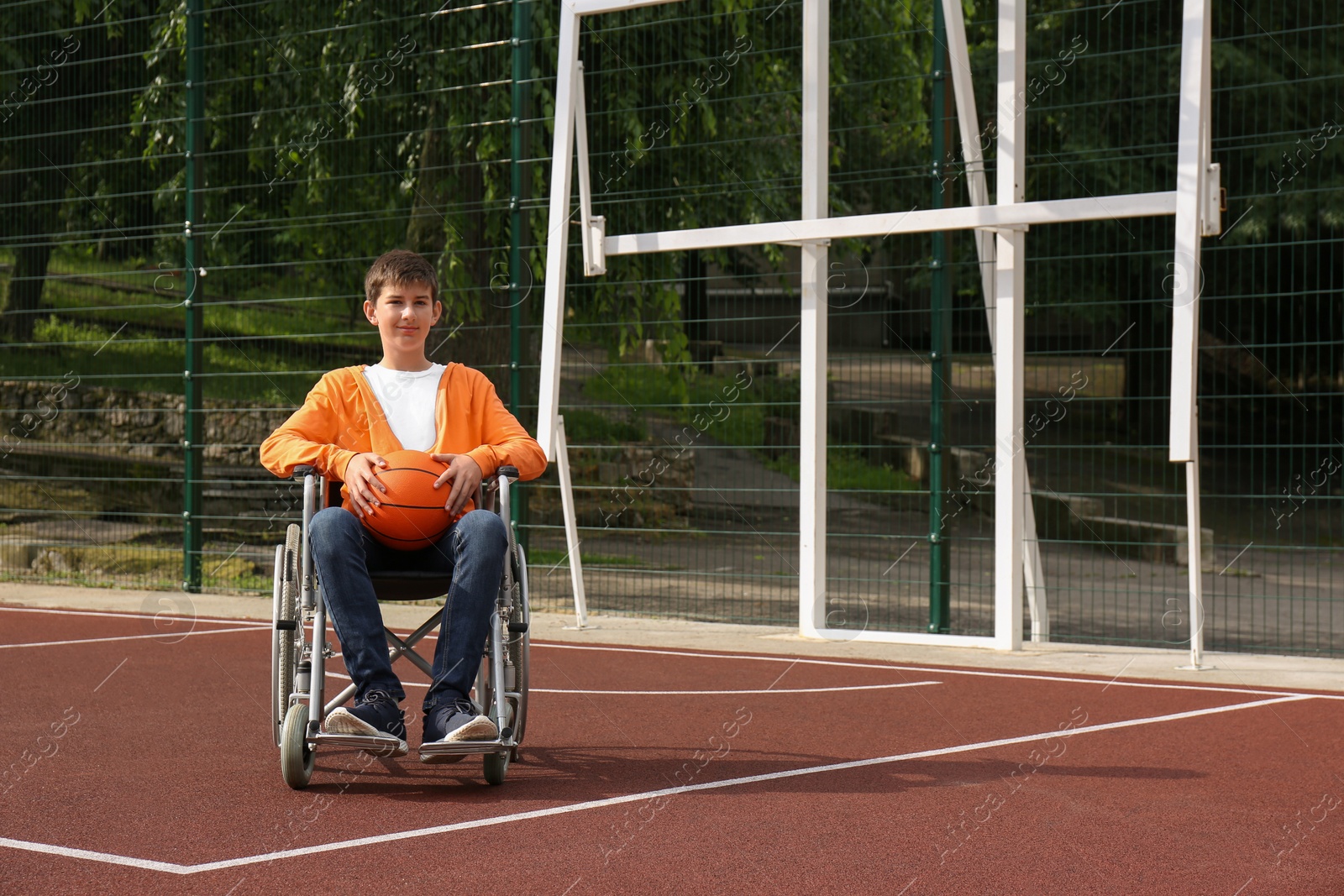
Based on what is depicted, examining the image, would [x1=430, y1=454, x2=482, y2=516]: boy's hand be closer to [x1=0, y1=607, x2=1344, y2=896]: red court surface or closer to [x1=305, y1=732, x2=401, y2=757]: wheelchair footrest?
[x1=305, y1=732, x2=401, y2=757]: wheelchair footrest

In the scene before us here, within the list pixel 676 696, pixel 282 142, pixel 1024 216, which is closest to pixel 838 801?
pixel 676 696

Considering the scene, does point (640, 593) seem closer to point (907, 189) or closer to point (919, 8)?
point (919, 8)

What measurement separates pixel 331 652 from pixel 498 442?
80 centimetres

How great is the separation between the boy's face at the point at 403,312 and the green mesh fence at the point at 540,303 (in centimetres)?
385

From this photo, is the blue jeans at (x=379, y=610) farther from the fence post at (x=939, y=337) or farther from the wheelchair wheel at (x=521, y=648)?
the fence post at (x=939, y=337)

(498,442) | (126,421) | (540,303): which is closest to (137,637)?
(540,303)

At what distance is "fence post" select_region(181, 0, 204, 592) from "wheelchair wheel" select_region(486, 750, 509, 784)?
21.1ft

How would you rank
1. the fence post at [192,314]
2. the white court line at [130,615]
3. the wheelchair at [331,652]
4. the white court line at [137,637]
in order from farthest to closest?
the fence post at [192,314] < the white court line at [130,615] < the white court line at [137,637] < the wheelchair at [331,652]

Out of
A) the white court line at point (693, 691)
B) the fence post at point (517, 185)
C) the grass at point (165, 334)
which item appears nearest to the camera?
the white court line at point (693, 691)

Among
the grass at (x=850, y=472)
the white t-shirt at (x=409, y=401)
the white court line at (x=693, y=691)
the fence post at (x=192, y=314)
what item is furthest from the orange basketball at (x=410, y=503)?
the fence post at (x=192, y=314)

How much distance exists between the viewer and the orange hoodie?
181 inches

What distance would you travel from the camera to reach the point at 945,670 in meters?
7.20

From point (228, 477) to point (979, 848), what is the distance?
853 centimetres

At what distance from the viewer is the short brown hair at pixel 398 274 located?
482cm
